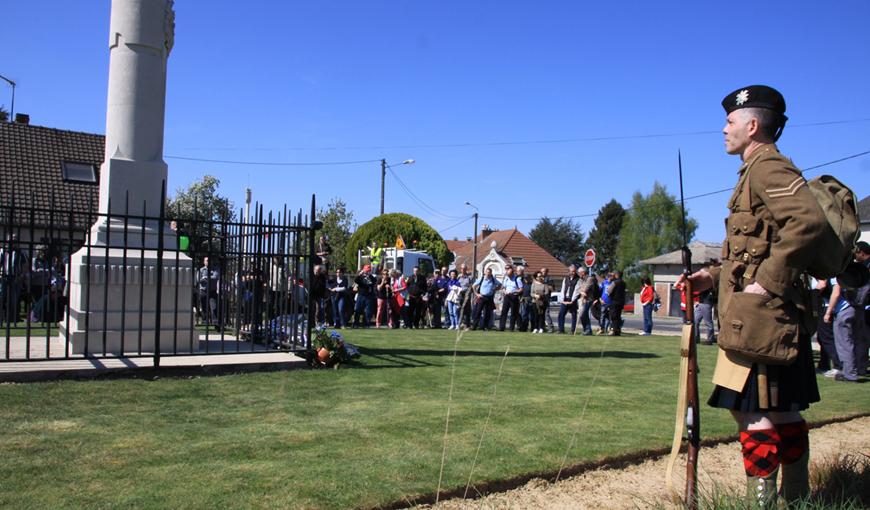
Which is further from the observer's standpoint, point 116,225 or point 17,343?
point 17,343

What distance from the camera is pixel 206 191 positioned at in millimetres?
44875

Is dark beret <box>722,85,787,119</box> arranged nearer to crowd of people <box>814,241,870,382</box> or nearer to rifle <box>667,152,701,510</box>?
A: rifle <box>667,152,701,510</box>

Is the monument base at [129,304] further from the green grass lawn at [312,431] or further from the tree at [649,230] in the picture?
Result: the tree at [649,230]

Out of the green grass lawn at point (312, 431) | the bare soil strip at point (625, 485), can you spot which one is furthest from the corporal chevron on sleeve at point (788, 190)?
the green grass lawn at point (312, 431)

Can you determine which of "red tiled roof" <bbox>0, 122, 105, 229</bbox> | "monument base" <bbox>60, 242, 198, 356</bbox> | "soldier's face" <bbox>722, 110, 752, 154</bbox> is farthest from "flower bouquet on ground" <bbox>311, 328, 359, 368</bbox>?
"red tiled roof" <bbox>0, 122, 105, 229</bbox>

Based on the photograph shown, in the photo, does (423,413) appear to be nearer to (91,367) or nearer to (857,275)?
(91,367)

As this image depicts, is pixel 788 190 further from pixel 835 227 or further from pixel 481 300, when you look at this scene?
pixel 481 300

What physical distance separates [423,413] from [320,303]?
10.1 metres

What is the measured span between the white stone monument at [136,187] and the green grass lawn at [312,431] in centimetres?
144

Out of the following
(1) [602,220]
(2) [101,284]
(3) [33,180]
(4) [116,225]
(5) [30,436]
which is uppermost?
(1) [602,220]

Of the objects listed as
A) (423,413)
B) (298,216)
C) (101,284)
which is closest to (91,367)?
(101,284)

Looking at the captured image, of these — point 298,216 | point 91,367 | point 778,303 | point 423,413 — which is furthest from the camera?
point 298,216

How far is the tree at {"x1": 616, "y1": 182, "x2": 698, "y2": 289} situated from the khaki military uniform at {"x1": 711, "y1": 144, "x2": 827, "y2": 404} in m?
68.8

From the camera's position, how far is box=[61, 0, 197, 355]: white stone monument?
804cm
